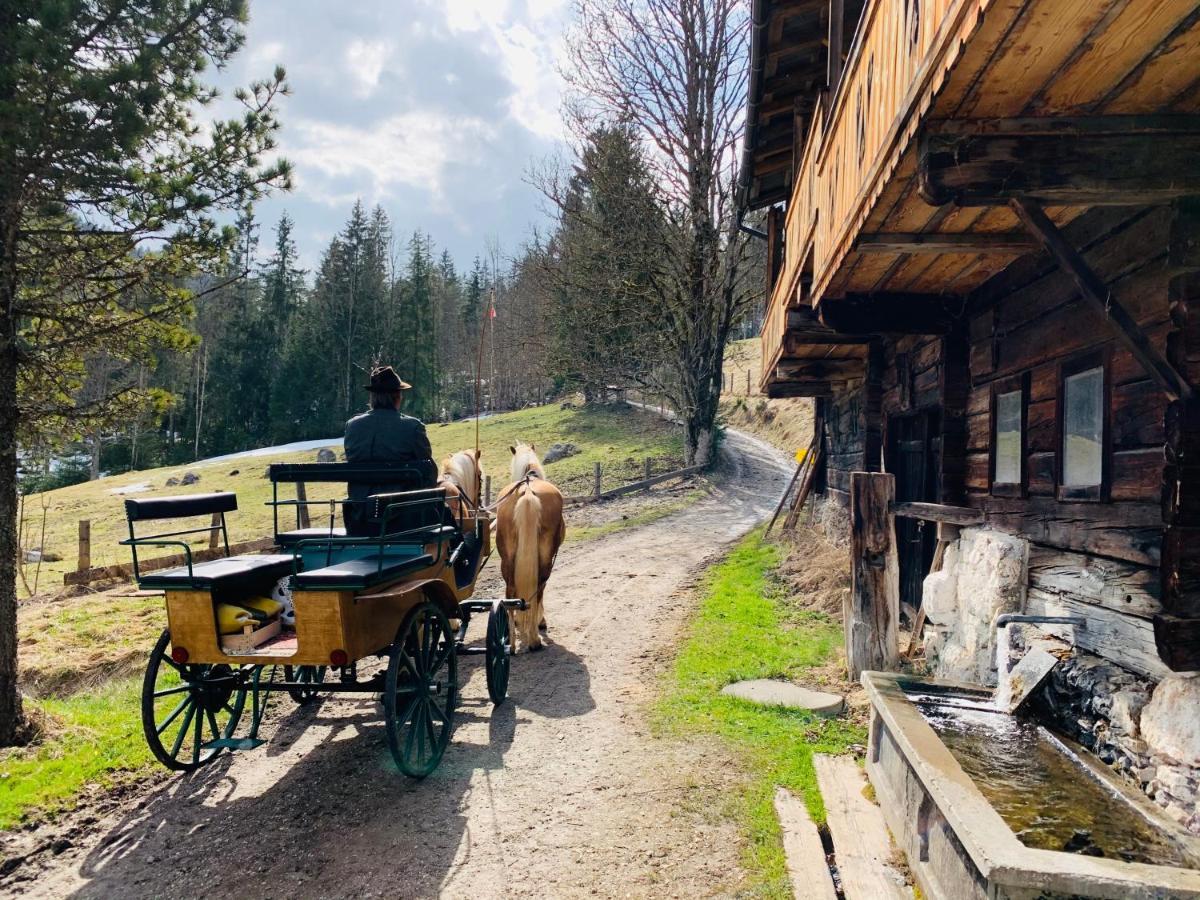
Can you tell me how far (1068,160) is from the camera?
304 centimetres

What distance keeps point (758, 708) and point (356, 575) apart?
338 cm

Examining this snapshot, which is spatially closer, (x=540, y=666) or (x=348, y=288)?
(x=540, y=666)

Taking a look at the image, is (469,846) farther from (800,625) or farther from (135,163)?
(135,163)

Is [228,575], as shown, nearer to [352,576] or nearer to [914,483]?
[352,576]

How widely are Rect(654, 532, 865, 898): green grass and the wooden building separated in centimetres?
179

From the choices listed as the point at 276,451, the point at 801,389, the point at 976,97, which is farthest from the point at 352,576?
the point at 276,451

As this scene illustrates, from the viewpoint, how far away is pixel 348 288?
48.9m

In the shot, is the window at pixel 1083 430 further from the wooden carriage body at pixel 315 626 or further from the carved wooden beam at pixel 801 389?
the carved wooden beam at pixel 801 389

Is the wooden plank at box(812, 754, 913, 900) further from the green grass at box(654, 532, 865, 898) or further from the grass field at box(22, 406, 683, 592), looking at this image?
the grass field at box(22, 406, 683, 592)

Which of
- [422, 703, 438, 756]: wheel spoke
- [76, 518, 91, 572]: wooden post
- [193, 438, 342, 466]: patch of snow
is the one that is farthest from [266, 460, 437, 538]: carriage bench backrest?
[193, 438, 342, 466]: patch of snow

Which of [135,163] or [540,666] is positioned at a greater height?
[135,163]

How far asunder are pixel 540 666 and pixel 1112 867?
17.3 ft

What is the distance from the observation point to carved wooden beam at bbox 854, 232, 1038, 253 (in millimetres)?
4340

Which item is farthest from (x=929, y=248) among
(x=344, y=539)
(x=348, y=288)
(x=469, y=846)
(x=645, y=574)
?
(x=348, y=288)
